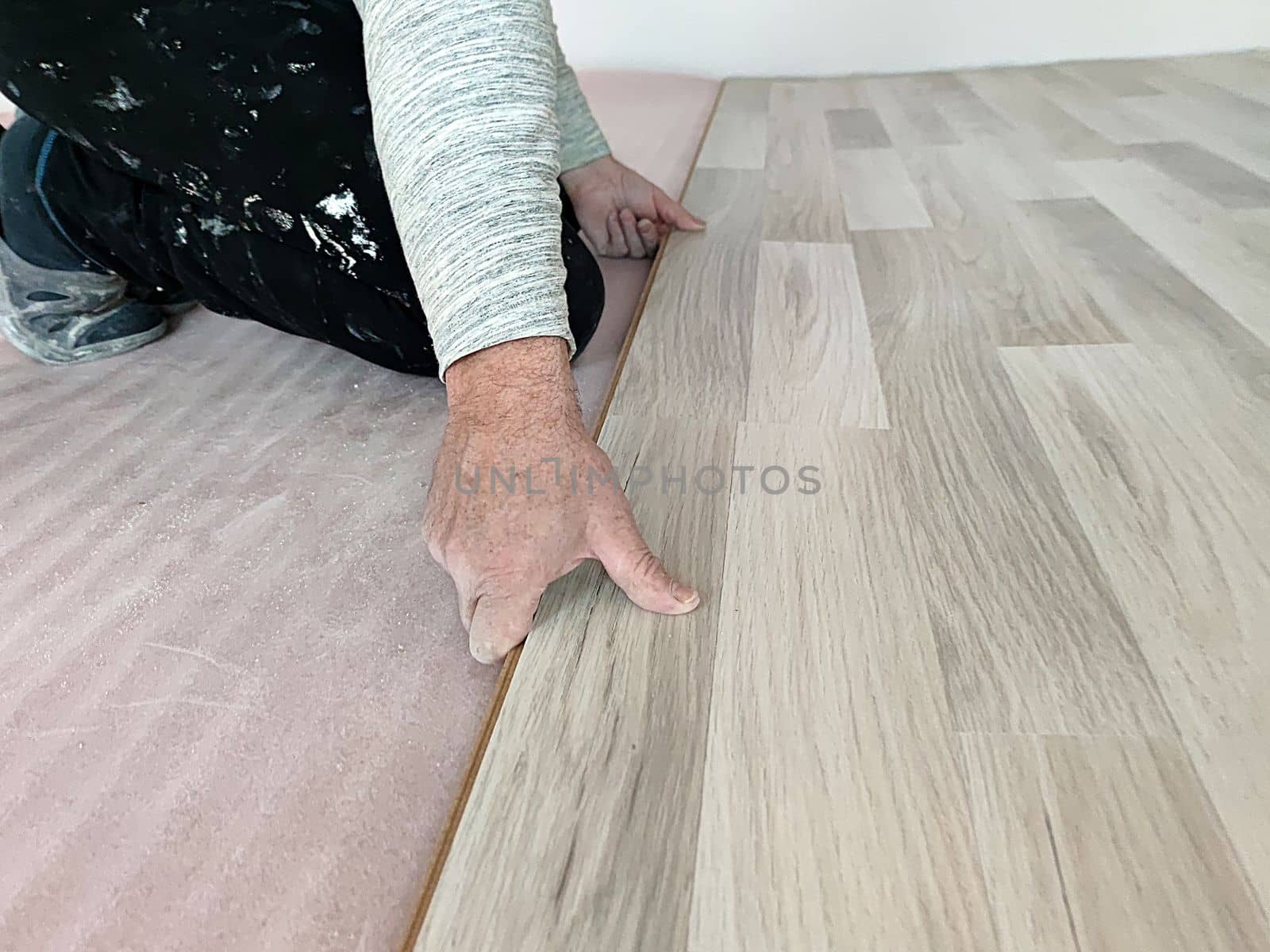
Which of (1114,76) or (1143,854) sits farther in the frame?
(1114,76)

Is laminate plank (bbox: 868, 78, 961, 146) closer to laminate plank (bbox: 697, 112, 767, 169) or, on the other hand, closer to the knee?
laminate plank (bbox: 697, 112, 767, 169)

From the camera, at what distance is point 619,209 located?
143 centimetres

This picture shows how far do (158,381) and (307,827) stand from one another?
0.80m

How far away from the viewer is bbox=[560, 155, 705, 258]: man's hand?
1.41m

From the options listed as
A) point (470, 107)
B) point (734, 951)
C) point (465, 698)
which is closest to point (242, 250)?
point (470, 107)

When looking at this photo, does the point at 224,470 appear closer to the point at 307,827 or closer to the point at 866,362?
the point at 307,827

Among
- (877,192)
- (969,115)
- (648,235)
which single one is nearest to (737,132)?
(969,115)

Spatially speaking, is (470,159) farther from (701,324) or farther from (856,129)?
(856,129)

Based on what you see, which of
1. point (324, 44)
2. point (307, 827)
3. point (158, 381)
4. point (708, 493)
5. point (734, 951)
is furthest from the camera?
point (158, 381)

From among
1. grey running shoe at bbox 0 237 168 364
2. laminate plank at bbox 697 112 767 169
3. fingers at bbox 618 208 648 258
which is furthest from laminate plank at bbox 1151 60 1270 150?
grey running shoe at bbox 0 237 168 364

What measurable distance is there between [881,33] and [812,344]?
2.28 meters

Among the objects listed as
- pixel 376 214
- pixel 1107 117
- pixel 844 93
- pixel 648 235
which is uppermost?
pixel 376 214

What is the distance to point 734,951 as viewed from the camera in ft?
1.53

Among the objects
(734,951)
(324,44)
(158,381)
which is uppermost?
(324,44)
